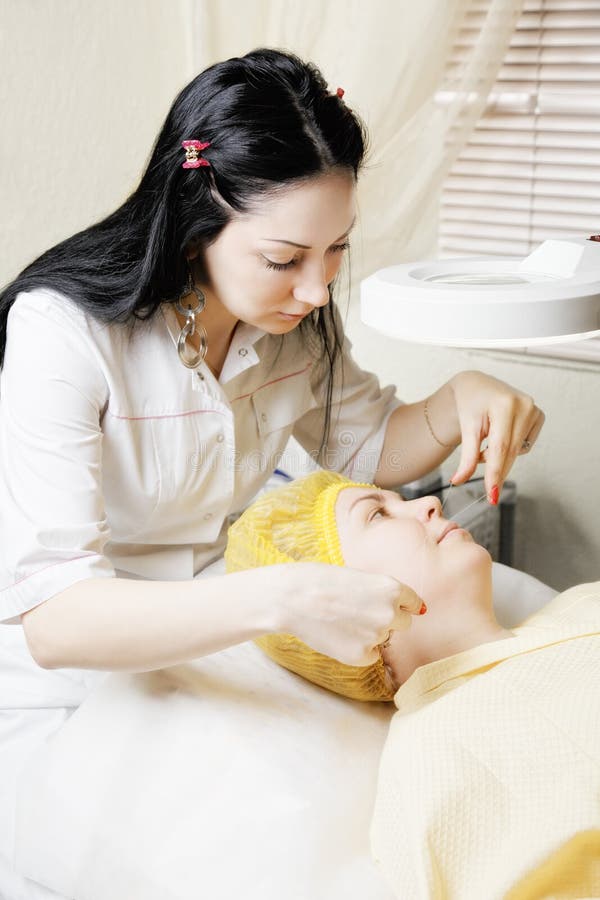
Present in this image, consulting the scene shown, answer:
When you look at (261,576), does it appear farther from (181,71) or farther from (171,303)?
(181,71)

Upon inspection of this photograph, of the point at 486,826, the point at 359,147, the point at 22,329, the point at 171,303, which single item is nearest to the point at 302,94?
the point at 359,147

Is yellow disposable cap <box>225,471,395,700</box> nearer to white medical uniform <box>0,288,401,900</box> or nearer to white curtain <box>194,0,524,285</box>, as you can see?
white medical uniform <box>0,288,401,900</box>

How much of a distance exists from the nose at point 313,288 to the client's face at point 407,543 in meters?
0.28

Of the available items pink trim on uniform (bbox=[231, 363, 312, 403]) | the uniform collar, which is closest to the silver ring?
pink trim on uniform (bbox=[231, 363, 312, 403])

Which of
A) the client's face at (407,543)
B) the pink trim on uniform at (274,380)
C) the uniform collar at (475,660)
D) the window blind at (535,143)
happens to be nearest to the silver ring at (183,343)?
the pink trim on uniform at (274,380)

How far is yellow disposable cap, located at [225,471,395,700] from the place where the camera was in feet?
4.04

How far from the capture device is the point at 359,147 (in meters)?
1.28

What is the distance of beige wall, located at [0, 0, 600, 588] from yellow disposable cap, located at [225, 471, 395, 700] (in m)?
0.80

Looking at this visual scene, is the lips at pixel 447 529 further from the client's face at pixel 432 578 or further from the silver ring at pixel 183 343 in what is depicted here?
the silver ring at pixel 183 343

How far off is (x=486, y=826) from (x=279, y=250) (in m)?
0.70

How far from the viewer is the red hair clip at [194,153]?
122cm

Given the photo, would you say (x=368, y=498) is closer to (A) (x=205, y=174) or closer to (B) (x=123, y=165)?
(A) (x=205, y=174)

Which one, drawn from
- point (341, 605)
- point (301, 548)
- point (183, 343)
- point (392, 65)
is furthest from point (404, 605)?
point (392, 65)

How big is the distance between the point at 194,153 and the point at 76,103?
2.34 feet
